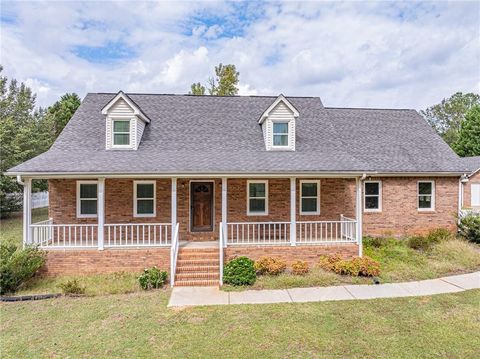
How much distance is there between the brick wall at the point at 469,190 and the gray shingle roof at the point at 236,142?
1.96 metres

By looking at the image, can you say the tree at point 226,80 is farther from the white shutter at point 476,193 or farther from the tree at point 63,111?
the white shutter at point 476,193

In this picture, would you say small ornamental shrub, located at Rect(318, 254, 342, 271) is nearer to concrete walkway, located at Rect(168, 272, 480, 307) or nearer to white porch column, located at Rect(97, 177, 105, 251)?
concrete walkway, located at Rect(168, 272, 480, 307)

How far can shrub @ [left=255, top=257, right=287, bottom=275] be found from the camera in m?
10.2

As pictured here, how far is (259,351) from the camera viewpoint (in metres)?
5.84

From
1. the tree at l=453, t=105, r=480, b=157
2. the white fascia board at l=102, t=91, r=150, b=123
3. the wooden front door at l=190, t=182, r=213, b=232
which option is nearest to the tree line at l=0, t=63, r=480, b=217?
the tree at l=453, t=105, r=480, b=157

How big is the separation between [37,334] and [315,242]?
8837mm

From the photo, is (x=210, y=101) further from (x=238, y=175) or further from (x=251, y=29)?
(x=238, y=175)

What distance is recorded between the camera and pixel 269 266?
1024 cm

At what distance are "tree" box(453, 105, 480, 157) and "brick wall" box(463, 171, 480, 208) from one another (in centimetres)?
2123

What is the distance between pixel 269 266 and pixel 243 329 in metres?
3.67

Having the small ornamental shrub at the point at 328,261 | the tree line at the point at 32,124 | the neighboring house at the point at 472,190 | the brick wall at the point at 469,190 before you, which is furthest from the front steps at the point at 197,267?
the tree line at the point at 32,124

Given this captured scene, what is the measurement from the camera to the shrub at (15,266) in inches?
349

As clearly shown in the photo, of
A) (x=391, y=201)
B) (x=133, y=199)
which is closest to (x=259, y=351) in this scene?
(x=133, y=199)

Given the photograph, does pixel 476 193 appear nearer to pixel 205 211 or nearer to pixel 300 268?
pixel 300 268
